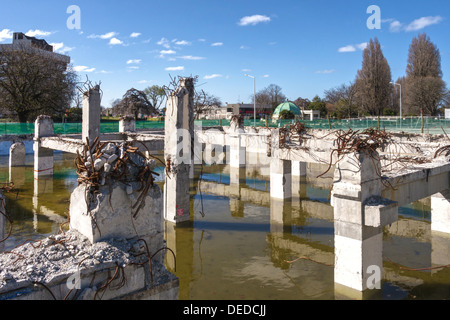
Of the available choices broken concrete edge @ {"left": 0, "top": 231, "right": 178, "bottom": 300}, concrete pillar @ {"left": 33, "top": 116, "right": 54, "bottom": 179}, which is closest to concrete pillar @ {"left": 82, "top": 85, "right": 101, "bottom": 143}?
concrete pillar @ {"left": 33, "top": 116, "right": 54, "bottom": 179}

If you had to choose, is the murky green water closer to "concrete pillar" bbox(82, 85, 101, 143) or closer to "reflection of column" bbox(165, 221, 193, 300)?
"reflection of column" bbox(165, 221, 193, 300)

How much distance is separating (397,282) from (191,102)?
8391 mm

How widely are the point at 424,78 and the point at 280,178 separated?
1853 inches

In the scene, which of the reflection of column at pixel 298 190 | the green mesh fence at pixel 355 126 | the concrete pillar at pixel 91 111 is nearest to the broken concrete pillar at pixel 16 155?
the green mesh fence at pixel 355 126

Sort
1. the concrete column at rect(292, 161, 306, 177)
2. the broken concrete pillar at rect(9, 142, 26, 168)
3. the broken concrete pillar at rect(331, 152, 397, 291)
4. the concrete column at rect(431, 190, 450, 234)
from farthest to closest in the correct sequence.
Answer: the broken concrete pillar at rect(9, 142, 26, 168) → the concrete column at rect(292, 161, 306, 177) → the concrete column at rect(431, 190, 450, 234) → the broken concrete pillar at rect(331, 152, 397, 291)

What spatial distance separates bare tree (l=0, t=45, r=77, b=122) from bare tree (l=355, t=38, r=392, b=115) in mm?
44235

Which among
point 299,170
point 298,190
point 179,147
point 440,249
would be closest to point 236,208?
point 179,147

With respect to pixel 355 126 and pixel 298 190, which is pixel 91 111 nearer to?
pixel 298 190

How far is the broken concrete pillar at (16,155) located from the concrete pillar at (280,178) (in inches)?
703

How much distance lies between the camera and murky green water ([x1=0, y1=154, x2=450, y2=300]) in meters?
8.08

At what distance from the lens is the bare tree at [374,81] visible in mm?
58250

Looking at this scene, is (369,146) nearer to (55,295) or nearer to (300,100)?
(55,295)

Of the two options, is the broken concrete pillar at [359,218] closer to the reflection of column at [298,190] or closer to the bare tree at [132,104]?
the reflection of column at [298,190]
